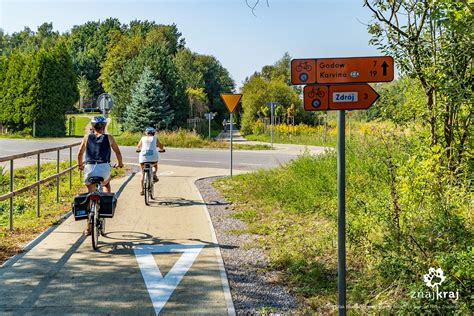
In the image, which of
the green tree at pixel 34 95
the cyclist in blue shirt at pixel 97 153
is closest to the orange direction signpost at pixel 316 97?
the cyclist in blue shirt at pixel 97 153

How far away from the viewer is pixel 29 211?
1101cm

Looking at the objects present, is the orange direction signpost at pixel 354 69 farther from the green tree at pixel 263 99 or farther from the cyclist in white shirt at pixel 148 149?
the green tree at pixel 263 99

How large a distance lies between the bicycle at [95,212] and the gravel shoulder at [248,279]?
5.66 feet

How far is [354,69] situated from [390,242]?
1887mm

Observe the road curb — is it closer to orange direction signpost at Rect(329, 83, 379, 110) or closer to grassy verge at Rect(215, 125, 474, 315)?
grassy verge at Rect(215, 125, 474, 315)

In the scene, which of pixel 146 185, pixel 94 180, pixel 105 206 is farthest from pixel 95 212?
pixel 146 185

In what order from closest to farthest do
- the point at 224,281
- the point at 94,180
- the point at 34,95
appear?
1. the point at 224,281
2. the point at 94,180
3. the point at 34,95

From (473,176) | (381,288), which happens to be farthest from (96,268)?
(473,176)

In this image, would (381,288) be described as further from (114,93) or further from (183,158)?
(114,93)

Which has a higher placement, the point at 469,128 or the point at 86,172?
the point at 469,128

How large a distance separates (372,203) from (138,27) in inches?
4009

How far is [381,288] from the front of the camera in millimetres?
4703

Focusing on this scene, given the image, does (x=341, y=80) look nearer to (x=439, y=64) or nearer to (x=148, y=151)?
(x=439, y=64)

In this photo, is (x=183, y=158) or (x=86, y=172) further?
(x=183, y=158)
